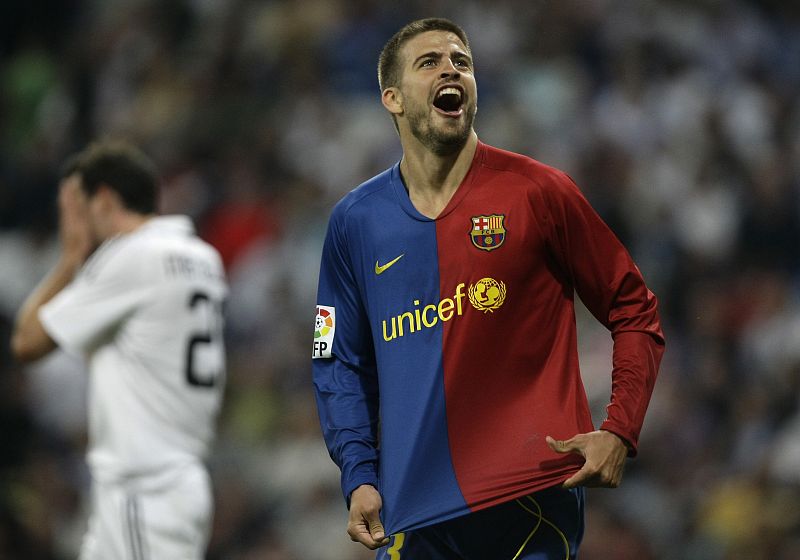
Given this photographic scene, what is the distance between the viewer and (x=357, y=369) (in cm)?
405

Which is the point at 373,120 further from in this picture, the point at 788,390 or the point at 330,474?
the point at 788,390

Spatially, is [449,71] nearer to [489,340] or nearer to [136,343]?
[489,340]

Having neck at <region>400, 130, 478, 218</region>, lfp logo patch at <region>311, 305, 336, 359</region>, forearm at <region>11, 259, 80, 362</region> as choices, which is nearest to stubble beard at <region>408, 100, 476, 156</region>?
neck at <region>400, 130, 478, 218</region>

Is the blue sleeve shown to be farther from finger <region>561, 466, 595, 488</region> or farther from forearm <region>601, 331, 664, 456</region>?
forearm <region>601, 331, 664, 456</region>

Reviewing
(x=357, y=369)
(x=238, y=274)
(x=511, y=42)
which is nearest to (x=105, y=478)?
(x=357, y=369)

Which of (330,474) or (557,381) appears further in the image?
(330,474)

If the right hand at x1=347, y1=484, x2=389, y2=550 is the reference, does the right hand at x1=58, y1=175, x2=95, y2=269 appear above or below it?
above

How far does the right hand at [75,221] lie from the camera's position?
5.98 metres

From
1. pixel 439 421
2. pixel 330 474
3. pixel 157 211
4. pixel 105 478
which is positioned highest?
pixel 157 211

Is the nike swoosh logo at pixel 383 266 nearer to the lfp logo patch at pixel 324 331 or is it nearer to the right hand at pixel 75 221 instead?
the lfp logo patch at pixel 324 331

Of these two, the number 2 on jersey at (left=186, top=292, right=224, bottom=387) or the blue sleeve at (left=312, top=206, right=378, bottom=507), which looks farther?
the number 2 on jersey at (left=186, top=292, right=224, bottom=387)

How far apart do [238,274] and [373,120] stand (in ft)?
5.52

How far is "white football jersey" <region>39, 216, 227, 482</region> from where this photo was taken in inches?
221

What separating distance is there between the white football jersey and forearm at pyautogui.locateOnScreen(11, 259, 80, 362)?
0.30 feet
